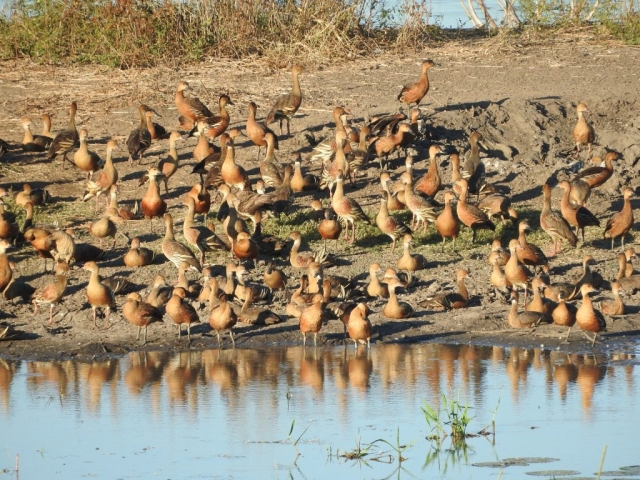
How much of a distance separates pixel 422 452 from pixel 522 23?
17321 mm

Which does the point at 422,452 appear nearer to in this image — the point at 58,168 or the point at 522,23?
the point at 58,168

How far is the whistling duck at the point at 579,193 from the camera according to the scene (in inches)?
695

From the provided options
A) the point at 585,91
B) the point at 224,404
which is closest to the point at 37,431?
the point at 224,404

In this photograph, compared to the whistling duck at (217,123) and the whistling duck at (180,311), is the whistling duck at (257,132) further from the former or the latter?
the whistling duck at (180,311)

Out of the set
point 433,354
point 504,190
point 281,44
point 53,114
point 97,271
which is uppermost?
point 281,44

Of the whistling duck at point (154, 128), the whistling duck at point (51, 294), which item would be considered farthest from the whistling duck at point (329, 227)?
the whistling duck at point (154, 128)

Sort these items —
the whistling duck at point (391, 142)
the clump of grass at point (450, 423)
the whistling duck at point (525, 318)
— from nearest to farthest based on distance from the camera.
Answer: the clump of grass at point (450, 423)
the whistling duck at point (525, 318)
the whistling duck at point (391, 142)

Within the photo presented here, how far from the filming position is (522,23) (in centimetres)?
2661

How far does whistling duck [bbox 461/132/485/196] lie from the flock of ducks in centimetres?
2

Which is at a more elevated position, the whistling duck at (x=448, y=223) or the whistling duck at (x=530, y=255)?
the whistling duck at (x=448, y=223)

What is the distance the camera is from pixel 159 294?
1495 cm

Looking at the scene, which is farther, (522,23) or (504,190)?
(522,23)

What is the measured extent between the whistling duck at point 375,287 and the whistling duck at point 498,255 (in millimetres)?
1347

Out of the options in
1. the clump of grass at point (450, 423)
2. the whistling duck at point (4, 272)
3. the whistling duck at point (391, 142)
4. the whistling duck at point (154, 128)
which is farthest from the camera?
the whistling duck at point (154, 128)
